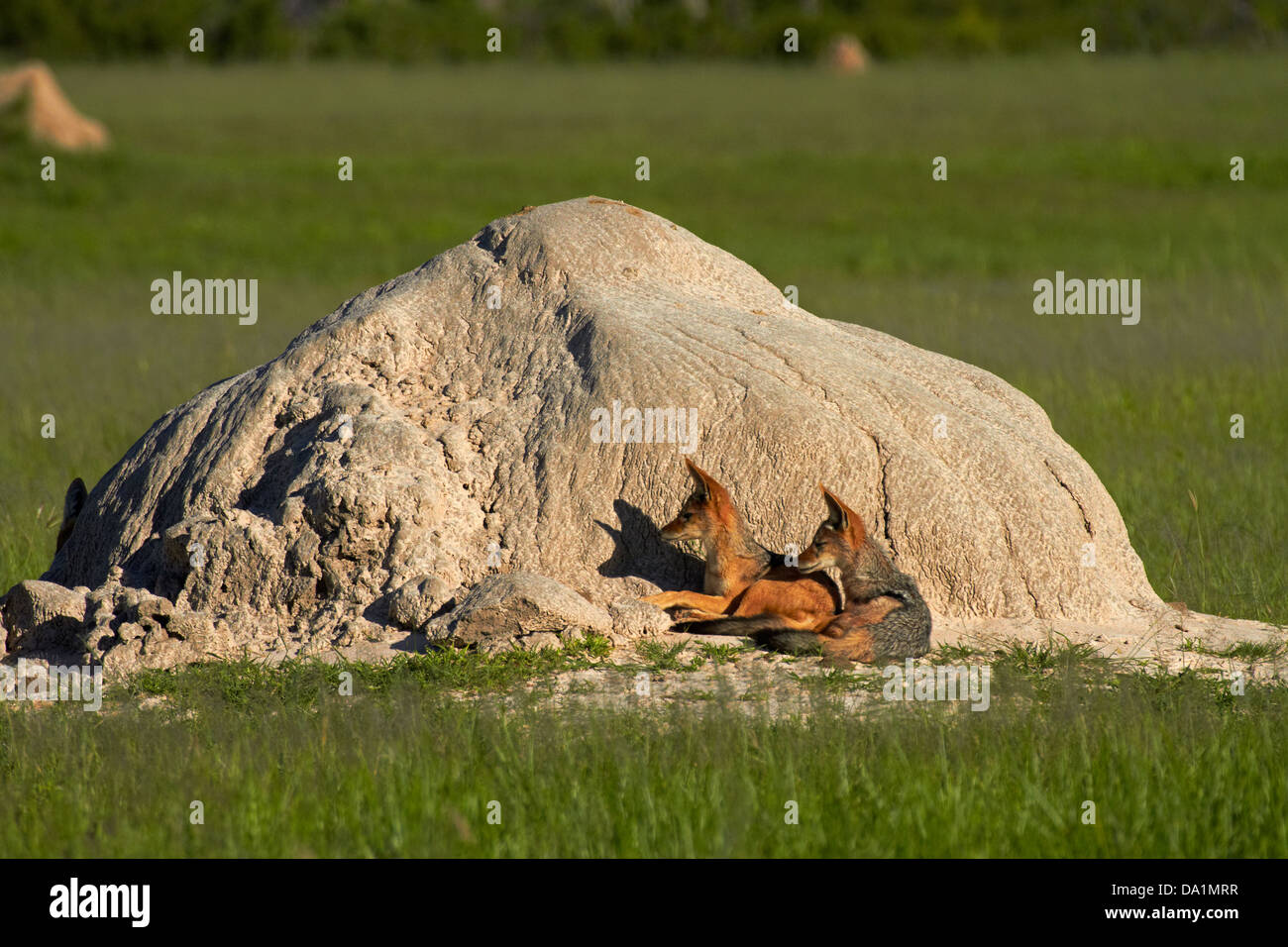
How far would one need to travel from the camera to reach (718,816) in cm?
524

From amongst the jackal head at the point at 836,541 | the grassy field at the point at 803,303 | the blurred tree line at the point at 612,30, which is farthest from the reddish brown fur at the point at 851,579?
the blurred tree line at the point at 612,30

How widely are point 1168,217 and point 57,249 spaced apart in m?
18.6

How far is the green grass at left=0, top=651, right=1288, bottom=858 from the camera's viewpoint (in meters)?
5.12

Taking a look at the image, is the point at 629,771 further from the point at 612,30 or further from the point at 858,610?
the point at 612,30

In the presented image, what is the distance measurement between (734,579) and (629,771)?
162 centimetres

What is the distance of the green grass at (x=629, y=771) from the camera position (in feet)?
16.8

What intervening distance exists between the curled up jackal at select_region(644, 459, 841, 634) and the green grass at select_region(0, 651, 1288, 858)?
25.8 inches

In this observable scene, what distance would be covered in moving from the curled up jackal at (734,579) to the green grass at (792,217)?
8.58 ft

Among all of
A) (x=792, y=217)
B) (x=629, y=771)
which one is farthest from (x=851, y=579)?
(x=792, y=217)

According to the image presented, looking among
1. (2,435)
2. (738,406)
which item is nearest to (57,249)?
(2,435)

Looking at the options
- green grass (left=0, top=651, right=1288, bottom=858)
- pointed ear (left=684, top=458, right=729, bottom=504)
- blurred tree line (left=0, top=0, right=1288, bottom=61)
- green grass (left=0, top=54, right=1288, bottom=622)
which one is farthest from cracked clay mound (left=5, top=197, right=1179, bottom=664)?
blurred tree line (left=0, top=0, right=1288, bottom=61)

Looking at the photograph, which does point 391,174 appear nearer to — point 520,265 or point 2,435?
point 2,435

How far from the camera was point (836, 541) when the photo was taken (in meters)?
6.75

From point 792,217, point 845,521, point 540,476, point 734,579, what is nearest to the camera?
point 845,521
